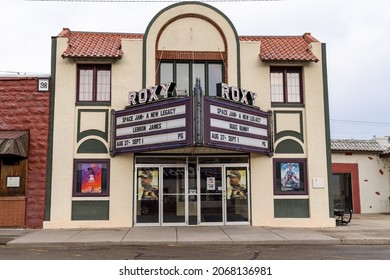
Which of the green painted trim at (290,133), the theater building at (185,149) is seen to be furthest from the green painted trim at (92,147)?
the green painted trim at (290,133)

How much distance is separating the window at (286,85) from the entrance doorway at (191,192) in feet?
10.1

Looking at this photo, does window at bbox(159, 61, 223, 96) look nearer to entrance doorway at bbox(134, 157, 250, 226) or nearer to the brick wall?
entrance doorway at bbox(134, 157, 250, 226)

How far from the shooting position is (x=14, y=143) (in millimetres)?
15719

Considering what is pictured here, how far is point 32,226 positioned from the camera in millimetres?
16391

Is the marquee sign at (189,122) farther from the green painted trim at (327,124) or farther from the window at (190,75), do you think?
the green painted trim at (327,124)

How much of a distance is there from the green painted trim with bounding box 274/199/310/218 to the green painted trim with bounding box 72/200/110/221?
674cm

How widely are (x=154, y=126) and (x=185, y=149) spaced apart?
148 cm

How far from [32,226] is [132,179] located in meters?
4.19

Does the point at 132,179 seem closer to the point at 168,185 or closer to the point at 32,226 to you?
the point at 168,185

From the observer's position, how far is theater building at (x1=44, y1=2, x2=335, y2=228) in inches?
655

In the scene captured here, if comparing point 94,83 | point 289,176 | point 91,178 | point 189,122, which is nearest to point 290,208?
point 289,176

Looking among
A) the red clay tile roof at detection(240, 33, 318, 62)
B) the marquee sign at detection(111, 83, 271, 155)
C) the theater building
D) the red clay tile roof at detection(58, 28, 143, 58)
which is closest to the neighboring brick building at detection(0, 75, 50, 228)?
the theater building

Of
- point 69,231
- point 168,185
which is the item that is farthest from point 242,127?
point 69,231

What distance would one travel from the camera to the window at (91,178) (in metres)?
16.8
